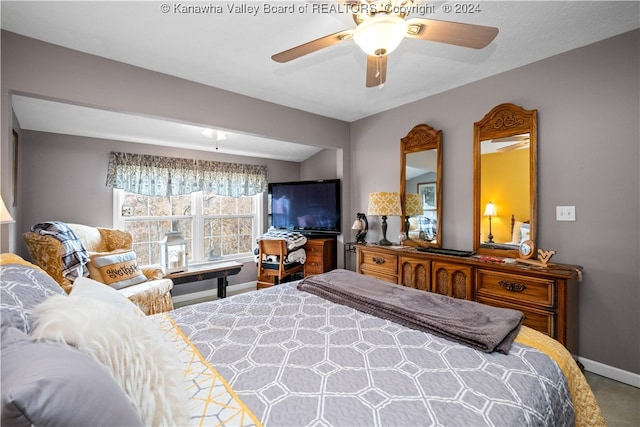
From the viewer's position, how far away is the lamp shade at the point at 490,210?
8.92 feet

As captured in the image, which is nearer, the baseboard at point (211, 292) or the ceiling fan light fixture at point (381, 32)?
the ceiling fan light fixture at point (381, 32)

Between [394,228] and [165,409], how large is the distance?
315 cm

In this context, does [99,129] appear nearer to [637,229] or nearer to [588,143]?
[588,143]

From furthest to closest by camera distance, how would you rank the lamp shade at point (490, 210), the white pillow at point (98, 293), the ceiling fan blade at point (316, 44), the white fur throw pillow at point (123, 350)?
the lamp shade at point (490, 210)
the ceiling fan blade at point (316, 44)
the white pillow at point (98, 293)
the white fur throw pillow at point (123, 350)

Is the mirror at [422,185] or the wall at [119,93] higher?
the wall at [119,93]

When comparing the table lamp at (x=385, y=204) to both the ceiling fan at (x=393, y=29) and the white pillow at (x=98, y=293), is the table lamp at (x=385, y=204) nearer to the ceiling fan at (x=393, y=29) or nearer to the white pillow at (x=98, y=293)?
the ceiling fan at (x=393, y=29)

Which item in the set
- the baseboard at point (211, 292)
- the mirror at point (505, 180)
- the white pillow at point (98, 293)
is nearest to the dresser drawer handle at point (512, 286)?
the mirror at point (505, 180)

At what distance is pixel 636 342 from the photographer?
209cm

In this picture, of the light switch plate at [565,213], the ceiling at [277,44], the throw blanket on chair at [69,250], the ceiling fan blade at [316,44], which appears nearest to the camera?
the ceiling fan blade at [316,44]

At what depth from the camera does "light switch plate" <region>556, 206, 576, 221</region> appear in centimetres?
233

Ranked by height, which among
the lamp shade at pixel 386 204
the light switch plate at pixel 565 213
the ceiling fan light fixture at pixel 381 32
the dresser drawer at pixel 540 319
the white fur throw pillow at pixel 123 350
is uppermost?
the ceiling fan light fixture at pixel 381 32

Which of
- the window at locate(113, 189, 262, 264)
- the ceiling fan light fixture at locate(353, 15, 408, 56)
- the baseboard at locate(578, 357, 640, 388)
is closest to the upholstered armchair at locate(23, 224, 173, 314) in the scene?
the window at locate(113, 189, 262, 264)

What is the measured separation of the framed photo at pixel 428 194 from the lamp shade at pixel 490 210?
0.51 metres

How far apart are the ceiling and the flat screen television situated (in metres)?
1.34
